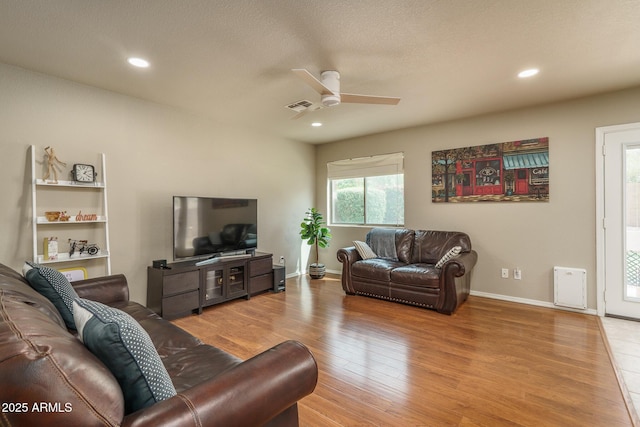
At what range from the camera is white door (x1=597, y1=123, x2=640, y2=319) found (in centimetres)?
327

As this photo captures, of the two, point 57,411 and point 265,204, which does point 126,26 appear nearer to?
point 57,411

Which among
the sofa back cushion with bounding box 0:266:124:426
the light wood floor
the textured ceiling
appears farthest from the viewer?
the textured ceiling

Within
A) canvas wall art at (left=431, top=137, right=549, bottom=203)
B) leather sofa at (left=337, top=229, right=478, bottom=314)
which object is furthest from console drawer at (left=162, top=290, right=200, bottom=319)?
canvas wall art at (left=431, top=137, right=549, bottom=203)

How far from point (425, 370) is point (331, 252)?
3679 mm

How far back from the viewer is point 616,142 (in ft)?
10.9

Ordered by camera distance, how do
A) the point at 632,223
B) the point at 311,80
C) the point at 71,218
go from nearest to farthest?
A: the point at 311,80
the point at 71,218
the point at 632,223

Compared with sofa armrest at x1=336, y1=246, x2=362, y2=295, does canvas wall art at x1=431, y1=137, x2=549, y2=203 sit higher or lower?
higher

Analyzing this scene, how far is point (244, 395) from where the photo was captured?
100 centimetres

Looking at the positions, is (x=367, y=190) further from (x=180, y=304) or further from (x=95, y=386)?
(x=95, y=386)

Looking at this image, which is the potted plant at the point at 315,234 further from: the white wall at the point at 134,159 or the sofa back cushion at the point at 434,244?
the sofa back cushion at the point at 434,244

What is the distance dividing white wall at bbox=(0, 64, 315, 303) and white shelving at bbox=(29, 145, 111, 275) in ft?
0.31

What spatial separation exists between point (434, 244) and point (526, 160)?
1.57 metres

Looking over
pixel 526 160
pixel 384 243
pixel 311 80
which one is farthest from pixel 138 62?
pixel 526 160

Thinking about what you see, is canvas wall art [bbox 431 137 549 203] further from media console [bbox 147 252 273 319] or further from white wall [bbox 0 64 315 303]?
media console [bbox 147 252 273 319]
